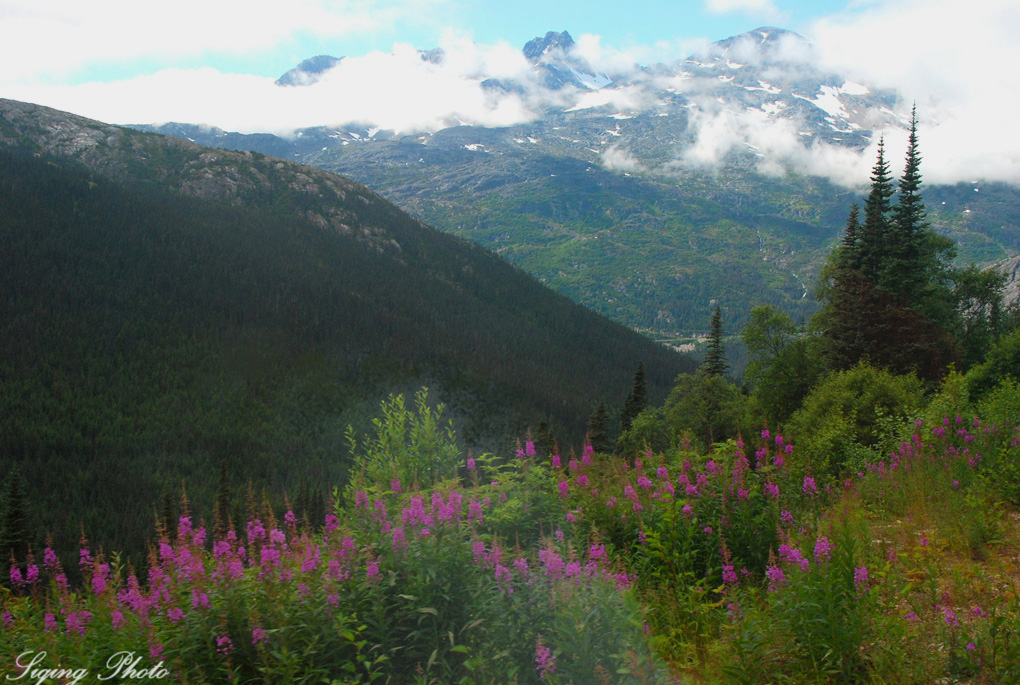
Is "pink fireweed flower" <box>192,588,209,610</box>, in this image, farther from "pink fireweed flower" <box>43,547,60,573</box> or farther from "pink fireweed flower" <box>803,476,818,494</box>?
"pink fireweed flower" <box>803,476,818,494</box>

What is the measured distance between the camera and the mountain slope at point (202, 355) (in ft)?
316

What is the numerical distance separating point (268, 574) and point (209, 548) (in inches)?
68.7

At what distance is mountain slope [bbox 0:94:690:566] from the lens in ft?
316

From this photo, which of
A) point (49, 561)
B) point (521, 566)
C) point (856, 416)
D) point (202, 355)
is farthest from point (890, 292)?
point (202, 355)

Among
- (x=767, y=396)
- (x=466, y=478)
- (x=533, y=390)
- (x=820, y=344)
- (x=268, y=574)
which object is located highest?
(x=268, y=574)

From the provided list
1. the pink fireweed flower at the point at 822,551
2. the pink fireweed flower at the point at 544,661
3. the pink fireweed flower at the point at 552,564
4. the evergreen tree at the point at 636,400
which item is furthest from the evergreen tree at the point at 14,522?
the evergreen tree at the point at 636,400

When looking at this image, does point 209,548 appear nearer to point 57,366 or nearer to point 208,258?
point 57,366

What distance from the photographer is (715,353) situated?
57.5m

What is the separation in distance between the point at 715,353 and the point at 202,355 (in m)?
97.7

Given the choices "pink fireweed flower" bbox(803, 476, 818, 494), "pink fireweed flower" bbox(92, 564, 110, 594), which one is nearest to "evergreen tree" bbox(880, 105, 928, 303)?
"pink fireweed flower" bbox(803, 476, 818, 494)

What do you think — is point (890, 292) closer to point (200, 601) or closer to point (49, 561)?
point (200, 601)

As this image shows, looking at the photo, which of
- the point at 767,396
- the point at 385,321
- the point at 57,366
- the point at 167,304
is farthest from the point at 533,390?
the point at 767,396

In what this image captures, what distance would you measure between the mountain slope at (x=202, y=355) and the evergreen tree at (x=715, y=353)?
56605 mm

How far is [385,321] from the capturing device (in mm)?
142375
